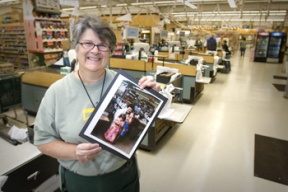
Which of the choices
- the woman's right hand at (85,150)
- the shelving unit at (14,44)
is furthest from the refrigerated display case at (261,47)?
the woman's right hand at (85,150)

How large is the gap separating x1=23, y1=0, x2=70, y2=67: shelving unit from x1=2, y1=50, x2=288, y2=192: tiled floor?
2.65 metres

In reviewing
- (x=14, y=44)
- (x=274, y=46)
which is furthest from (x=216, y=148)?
(x=274, y=46)

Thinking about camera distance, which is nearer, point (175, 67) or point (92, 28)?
point (92, 28)

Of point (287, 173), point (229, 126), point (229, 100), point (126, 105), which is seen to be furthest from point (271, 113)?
point (126, 105)

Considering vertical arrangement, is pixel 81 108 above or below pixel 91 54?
below

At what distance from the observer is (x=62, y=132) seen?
104 cm

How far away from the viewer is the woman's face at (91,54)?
101 centimetres

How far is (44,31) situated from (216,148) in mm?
5339

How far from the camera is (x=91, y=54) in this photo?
1.02 meters

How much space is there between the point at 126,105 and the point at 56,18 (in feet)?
19.6

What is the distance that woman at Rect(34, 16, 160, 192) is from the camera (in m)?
1.01

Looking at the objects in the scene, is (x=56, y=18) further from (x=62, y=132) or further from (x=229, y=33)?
(x=229, y=33)

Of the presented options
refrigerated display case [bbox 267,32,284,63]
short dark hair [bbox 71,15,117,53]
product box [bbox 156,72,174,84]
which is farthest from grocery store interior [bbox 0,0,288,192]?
refrigerated display case [bbox 267,32,284,63]

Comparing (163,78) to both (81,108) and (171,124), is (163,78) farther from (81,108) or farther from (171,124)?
(81,108)
